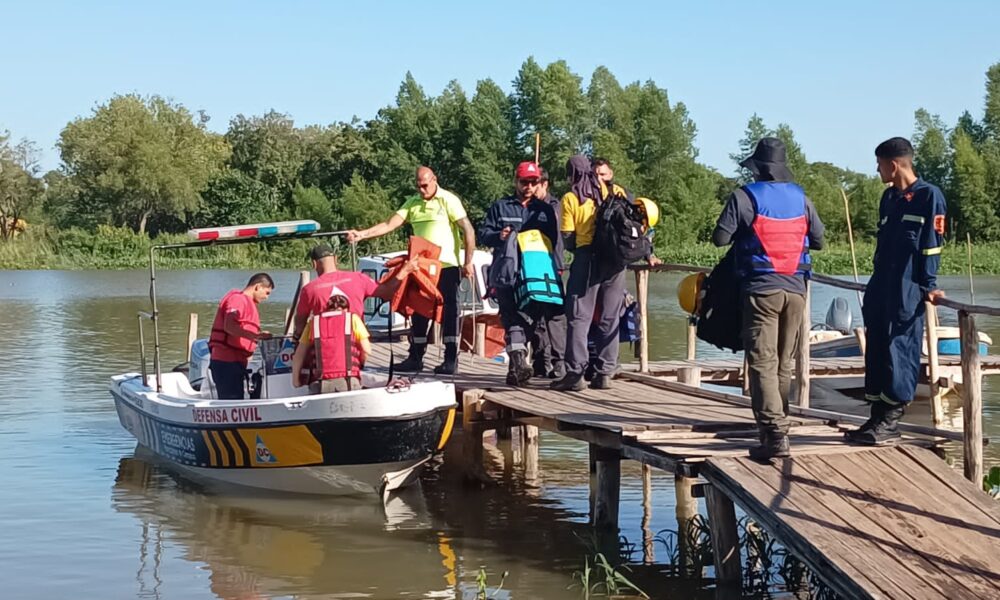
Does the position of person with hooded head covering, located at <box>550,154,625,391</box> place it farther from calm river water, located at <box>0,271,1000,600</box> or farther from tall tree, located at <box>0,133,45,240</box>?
tall tree, located at <box>0,133,45,240</box>

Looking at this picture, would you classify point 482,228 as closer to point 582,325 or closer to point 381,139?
point 582,325

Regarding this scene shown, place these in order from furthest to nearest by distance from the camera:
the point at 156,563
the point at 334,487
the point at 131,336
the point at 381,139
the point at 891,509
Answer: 1. the point at 381,139
2. the point at 131,336
3. the point at 334,487
4. the point at 156,563
5. the point at 891,509

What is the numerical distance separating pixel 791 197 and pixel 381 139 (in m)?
69.1

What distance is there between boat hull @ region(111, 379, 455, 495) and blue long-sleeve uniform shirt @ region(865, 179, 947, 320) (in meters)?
4.02

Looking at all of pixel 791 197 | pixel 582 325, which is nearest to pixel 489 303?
pixel 582 325

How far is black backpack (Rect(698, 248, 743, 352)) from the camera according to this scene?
8133 millimetres

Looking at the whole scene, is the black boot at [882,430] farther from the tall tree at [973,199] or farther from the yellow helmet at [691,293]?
the tall tree at [973,199]

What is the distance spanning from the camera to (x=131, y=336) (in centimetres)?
2775

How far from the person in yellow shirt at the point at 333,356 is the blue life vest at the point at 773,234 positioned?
148 inches

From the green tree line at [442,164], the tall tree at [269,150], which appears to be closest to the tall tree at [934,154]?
the green tree line at [442,164]

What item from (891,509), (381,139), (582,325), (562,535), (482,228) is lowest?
(562,535)

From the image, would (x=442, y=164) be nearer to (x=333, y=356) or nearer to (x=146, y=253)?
(x=146, y=253)

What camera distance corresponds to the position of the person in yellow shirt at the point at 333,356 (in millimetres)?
10609

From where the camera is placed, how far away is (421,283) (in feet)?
37.7
